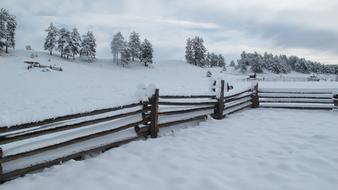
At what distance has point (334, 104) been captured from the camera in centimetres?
1436

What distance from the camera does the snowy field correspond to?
17.1 ft

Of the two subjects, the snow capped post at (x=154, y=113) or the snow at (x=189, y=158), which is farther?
the snow capped post at (x=154, y=113)

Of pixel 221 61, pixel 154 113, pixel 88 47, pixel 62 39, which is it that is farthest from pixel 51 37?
pixel 221 61

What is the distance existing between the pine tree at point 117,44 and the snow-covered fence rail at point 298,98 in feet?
231

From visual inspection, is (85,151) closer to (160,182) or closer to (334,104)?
(160,182)

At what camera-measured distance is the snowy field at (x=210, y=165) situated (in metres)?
5.20

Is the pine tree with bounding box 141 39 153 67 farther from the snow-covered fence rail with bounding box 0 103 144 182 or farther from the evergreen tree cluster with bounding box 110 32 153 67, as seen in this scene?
the snow-covered fence rail with bounding box 0 103 144 182

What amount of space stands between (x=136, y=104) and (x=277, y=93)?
1008 centimetres

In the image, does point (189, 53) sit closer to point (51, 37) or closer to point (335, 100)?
point (51, 37)

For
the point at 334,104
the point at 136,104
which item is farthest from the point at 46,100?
the point at 334,104

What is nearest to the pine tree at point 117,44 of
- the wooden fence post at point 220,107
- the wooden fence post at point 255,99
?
the wooden fence post at point 255,99

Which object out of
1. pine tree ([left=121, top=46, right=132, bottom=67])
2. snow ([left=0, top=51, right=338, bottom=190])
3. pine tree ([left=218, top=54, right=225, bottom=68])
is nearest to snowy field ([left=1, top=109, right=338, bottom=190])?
snow ([left=0, top=51, right=338, bottom=190])

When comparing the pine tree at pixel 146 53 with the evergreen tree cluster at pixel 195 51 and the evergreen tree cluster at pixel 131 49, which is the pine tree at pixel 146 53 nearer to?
the evergreen tree cluster at pixel 131 49

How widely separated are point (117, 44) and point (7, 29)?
2631 cm
